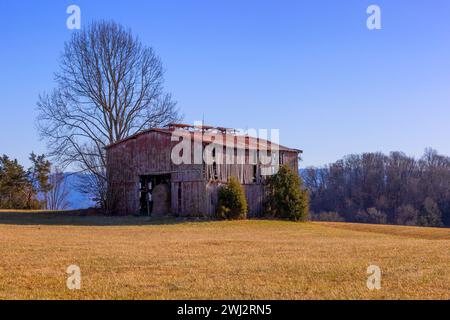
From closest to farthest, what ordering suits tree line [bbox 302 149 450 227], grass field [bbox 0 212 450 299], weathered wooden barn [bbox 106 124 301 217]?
grass field [bbox 0 212 450 299]
weathered wooden barn [bbox 106 124 301 217]
tree line [bbox 302 149 450 227]

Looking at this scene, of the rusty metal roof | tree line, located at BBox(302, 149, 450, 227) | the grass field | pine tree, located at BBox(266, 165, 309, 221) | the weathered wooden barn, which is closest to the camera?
the grass field

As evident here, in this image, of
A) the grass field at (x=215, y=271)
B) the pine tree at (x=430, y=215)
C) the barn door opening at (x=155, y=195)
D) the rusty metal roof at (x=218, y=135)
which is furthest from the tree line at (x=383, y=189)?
the grass field at (x=215, y=271)

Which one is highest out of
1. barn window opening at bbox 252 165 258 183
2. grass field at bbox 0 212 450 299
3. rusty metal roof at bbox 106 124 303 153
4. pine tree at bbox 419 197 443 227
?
rusty metal roof at bbox 106 124 303 153

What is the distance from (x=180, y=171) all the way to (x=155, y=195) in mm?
2864

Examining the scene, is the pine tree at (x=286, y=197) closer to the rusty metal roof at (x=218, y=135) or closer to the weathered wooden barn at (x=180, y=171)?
the weathered wooden barn at (x=180, y=171)

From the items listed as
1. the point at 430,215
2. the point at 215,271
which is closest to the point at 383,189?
the point at 430,215

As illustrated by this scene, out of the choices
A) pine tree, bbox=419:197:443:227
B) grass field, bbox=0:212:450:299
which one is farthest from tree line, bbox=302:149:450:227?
grass field, bbox=0:212:450:299

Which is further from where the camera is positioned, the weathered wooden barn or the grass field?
the weathered wooden barn

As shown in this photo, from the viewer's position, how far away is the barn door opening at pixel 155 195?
37.1 metres

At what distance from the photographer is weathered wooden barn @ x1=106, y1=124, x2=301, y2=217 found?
3550 centimetres

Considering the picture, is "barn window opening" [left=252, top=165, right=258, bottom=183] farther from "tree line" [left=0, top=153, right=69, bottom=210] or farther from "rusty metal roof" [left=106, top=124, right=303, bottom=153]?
"tree line" [left=0, top=153, right=69, bottom=210]

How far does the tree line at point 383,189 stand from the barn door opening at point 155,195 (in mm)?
45636

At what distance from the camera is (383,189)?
89.2m
